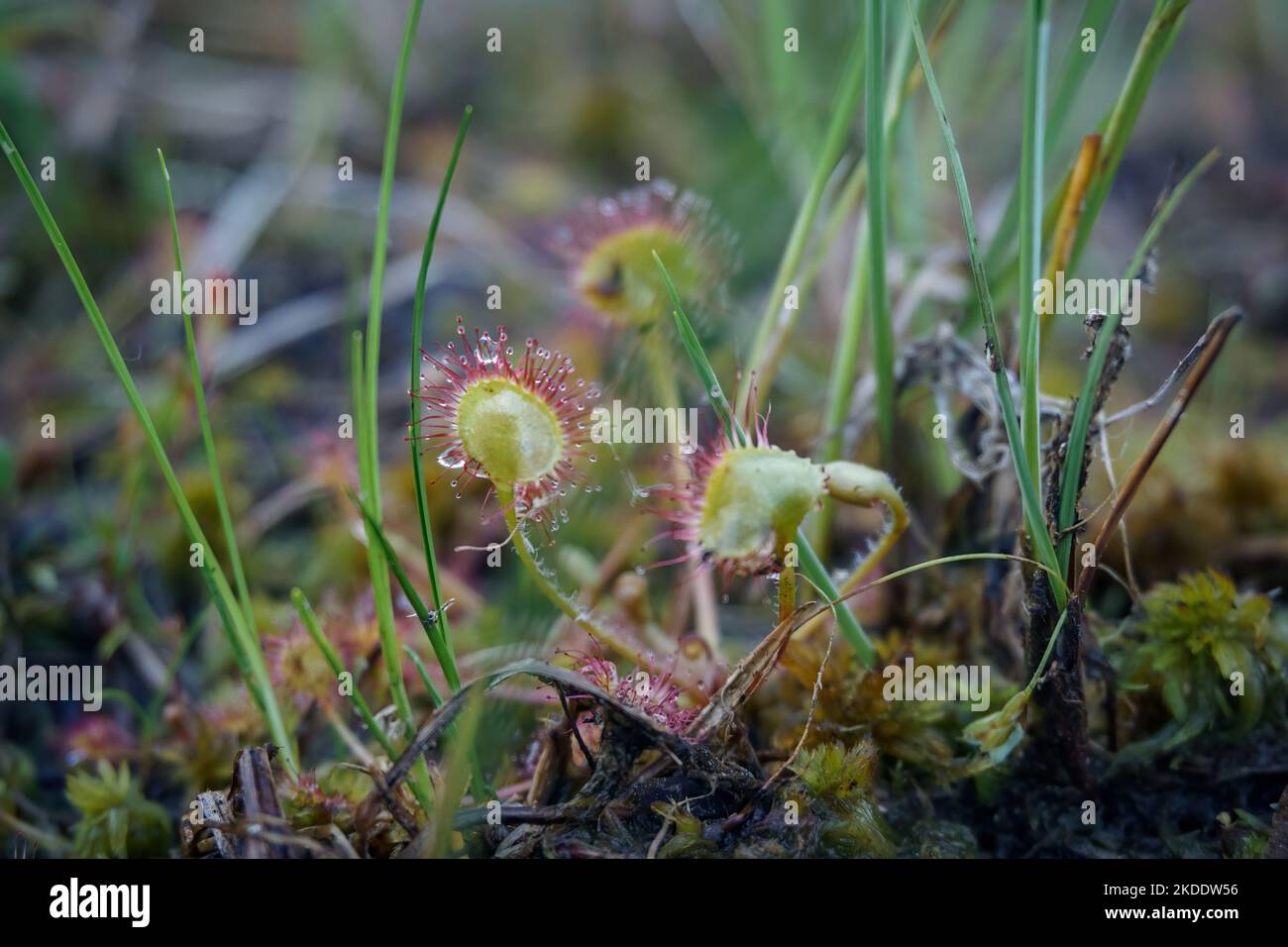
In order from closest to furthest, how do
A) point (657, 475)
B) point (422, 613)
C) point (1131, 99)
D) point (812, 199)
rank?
point (422, 613) < point (1131, 99) < point (812, 199) < point (657, 475)

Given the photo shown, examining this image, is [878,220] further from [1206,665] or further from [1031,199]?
[1206,665]

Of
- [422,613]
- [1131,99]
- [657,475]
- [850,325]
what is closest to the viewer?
[422,613]

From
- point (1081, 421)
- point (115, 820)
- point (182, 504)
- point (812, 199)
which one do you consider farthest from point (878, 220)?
point (115, 820)

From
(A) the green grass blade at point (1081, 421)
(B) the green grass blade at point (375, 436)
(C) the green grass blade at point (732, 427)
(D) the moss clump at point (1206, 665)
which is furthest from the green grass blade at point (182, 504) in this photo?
(D) the moss clump at point (1206, 665)

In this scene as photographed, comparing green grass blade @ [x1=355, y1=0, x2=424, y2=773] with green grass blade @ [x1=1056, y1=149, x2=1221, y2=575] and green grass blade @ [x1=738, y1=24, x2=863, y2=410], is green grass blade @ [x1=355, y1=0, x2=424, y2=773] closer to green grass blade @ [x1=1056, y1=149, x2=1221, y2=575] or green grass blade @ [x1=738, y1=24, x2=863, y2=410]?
green grass blade @ [x1=738, y1=24, x2=863, y2=410]

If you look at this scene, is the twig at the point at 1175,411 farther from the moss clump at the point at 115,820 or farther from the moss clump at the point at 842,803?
the moss clump at the point at 115,820

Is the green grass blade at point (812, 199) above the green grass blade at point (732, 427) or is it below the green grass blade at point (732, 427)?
above

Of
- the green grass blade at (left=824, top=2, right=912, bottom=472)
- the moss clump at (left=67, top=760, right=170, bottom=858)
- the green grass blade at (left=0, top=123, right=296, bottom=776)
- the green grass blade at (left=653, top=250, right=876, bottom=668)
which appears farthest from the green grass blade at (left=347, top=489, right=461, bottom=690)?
Answer: the green grass blade at (left=824, top=2, right=912, bottom=472)
